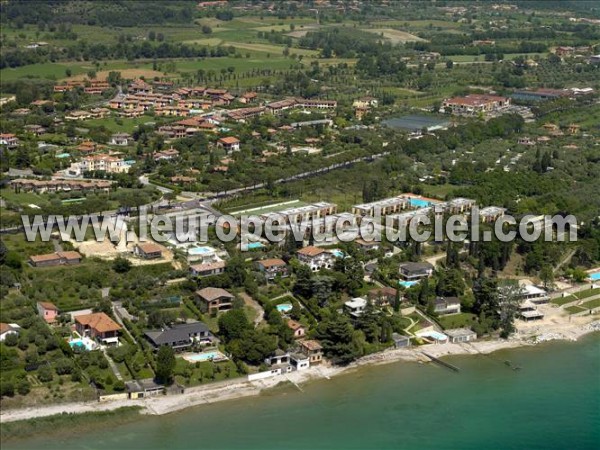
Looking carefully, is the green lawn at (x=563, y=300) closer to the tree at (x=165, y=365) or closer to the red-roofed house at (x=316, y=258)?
the red-roofed house at (x=316, y=258)

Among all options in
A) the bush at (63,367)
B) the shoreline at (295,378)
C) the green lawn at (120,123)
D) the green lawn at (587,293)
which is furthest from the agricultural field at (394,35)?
the bush at (63,367)

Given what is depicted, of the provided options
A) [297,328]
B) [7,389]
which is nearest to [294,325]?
[297,328]

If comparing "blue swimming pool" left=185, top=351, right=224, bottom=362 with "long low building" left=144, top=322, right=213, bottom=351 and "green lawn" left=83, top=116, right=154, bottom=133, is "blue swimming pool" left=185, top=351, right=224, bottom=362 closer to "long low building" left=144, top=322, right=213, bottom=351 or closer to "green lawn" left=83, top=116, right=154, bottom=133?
"long low building" left=144, top=322, right=213, bottom=351

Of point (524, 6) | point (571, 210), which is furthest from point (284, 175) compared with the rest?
point (524, 6)

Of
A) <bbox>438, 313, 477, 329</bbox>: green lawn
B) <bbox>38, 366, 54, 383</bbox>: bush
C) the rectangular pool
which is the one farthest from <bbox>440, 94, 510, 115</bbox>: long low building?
<bbox>38, 366, 54, 383</bbox>: bush

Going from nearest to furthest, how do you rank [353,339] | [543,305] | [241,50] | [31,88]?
[353,339] < [543,305] < [31,88] < [241,50]

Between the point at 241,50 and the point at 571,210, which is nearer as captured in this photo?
the point at 571,210

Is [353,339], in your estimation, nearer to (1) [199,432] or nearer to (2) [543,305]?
(1) [199,432]
